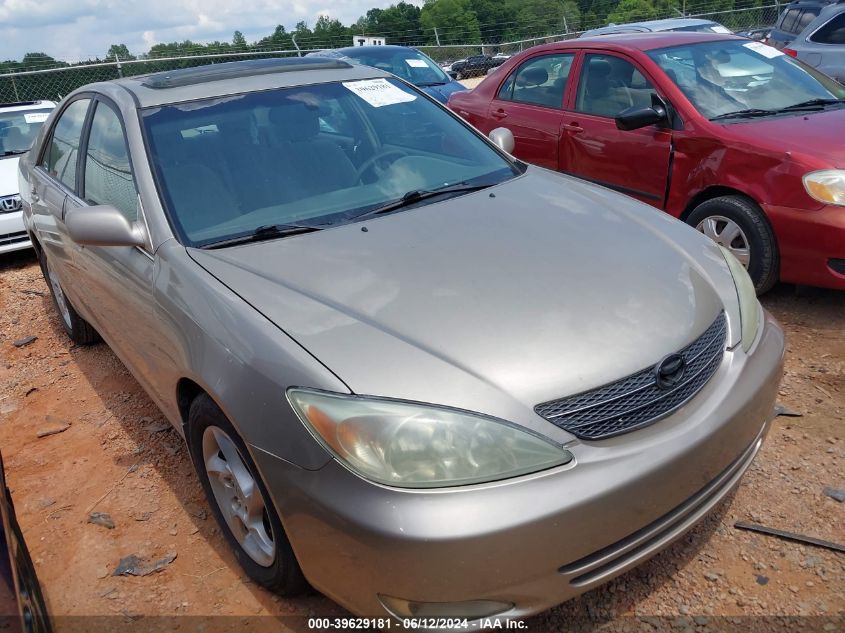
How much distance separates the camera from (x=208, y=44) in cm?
2228

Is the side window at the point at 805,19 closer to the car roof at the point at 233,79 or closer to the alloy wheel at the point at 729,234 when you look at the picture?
the alloy wheel at the point at 729,234

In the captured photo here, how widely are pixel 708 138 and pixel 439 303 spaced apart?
3.00 meters

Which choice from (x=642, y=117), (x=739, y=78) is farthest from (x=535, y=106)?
(x=739, y=78)

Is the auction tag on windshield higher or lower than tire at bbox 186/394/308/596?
higher

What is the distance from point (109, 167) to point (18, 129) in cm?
604

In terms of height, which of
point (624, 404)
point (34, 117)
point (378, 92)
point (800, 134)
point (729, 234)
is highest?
point (378, 92)

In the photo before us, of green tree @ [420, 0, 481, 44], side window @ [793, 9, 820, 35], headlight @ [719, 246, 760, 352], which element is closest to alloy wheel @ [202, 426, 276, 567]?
headlight @ [719, 246, 760, 352]

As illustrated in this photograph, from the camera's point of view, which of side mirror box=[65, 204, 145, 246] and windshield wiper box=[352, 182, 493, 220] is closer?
side mirror box=[65, 204, 145, 246]

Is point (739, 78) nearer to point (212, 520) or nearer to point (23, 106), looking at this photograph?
point (212, 520)

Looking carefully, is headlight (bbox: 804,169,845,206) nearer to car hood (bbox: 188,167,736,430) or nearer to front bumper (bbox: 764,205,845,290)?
front bumper (bbox: 764,205,845,290)

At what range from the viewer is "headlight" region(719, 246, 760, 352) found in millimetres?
2387

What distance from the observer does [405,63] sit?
407 inches

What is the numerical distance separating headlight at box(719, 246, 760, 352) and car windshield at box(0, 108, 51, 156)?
769cm

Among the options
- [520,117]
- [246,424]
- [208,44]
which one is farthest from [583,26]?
[246,424]
